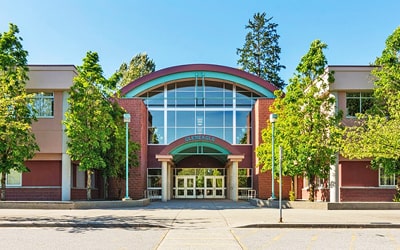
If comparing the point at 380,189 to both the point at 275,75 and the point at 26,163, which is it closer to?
the point at 26,163

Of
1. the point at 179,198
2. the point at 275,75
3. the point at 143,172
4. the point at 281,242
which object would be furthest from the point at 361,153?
the point at 275,75

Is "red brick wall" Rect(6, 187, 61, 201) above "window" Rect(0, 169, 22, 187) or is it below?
below

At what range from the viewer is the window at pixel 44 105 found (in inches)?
1129

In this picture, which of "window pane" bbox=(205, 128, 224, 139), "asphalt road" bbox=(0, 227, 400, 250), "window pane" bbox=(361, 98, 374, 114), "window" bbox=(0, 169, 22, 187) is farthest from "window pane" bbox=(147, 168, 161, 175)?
"asphalt road" bbox=(0, 227, 400, 250)

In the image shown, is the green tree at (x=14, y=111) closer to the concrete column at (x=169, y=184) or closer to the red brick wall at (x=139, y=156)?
the red brick wall at (x=139, y=156)

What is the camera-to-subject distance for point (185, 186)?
41.2 metres

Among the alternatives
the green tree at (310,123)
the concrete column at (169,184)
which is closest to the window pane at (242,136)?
the concrete column at (169,184)

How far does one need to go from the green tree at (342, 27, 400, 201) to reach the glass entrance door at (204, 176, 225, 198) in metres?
16.3

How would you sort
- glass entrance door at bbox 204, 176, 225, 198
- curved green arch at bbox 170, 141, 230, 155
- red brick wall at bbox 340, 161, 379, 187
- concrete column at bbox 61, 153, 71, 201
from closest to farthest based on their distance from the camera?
red brick wall at bbox 340, 161, 379, 187 → concrete column at bbox 61, 153, 71, 201 → curved green arch at bbox 170, 141, 230, 155 → glass entrance door at bbox 204, 176, 225, 198

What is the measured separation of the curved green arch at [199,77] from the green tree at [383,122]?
11.9 m

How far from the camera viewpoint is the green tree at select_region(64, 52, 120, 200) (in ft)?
88.8

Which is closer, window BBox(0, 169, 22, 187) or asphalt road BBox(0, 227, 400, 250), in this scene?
asphalt road BBox(0, 227, 400, 250)

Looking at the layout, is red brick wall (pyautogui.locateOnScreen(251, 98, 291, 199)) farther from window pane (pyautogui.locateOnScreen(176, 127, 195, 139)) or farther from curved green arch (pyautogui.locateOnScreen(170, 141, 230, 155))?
window pane (pyautogui.locateOnScreen(176, 127, 195, 139))

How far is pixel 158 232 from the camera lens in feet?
47.1
